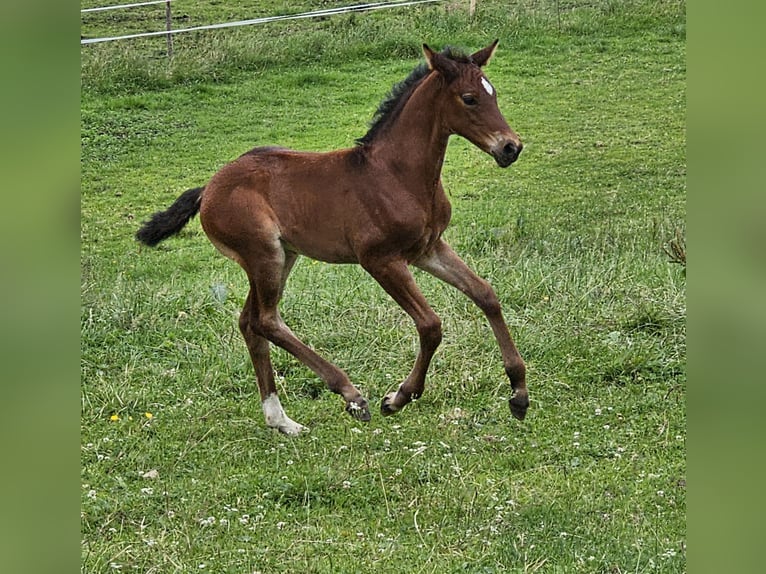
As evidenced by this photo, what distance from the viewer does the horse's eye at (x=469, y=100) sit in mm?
3480

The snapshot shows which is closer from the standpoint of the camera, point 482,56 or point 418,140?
point 482,56

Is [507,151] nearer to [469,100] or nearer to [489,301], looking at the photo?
[469,100]

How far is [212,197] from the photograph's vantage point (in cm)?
390

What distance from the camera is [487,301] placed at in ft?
12.4

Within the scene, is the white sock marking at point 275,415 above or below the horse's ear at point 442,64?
A: below

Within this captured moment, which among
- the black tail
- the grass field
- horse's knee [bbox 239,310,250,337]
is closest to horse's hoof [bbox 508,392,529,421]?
the grass field

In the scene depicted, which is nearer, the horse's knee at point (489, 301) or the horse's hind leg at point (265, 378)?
the horse's knee at point (489, 301)

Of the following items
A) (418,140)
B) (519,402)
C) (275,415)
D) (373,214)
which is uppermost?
(418,140)

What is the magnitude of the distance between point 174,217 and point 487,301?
4.15 ft

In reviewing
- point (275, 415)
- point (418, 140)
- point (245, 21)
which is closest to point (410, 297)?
point (418, 140)

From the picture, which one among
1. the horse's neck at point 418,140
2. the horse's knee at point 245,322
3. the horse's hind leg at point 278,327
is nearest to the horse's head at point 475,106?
the horse's neck at point 418,140

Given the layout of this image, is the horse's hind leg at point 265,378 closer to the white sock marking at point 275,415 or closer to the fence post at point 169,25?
the white sock marking at point 275,415

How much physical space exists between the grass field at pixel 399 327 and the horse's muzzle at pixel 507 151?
3.89ft
